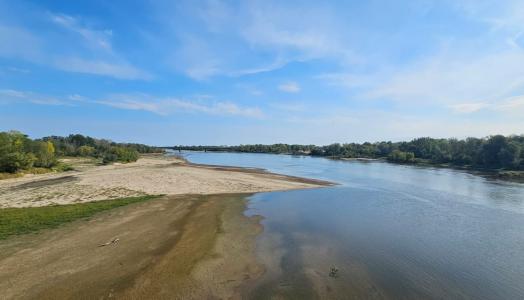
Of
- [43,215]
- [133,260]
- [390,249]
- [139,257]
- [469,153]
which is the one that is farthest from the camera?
[469,153]

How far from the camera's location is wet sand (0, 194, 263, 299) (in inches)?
370

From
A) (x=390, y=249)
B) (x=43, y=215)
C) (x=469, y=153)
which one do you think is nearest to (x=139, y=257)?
(x=43, y=215)

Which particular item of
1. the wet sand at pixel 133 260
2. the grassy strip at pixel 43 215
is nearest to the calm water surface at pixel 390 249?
the wet sand at pixel 133 260

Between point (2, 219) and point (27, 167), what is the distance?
136ft

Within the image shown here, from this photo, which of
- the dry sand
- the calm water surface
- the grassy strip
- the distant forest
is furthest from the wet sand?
the distant forest

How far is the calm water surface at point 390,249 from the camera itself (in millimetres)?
10266

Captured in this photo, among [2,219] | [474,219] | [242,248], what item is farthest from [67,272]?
[474,219]

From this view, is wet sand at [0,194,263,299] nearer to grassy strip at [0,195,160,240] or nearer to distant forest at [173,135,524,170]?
grassy strip at [0,195,160,240]

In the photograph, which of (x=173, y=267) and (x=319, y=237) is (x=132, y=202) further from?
(x=319, y=237)

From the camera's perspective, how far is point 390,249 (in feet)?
47.0

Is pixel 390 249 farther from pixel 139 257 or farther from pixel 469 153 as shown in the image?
pixel 469 153

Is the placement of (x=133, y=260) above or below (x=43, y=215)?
below

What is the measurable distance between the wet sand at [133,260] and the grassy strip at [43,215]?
104cm

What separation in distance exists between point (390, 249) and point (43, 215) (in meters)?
20.6
